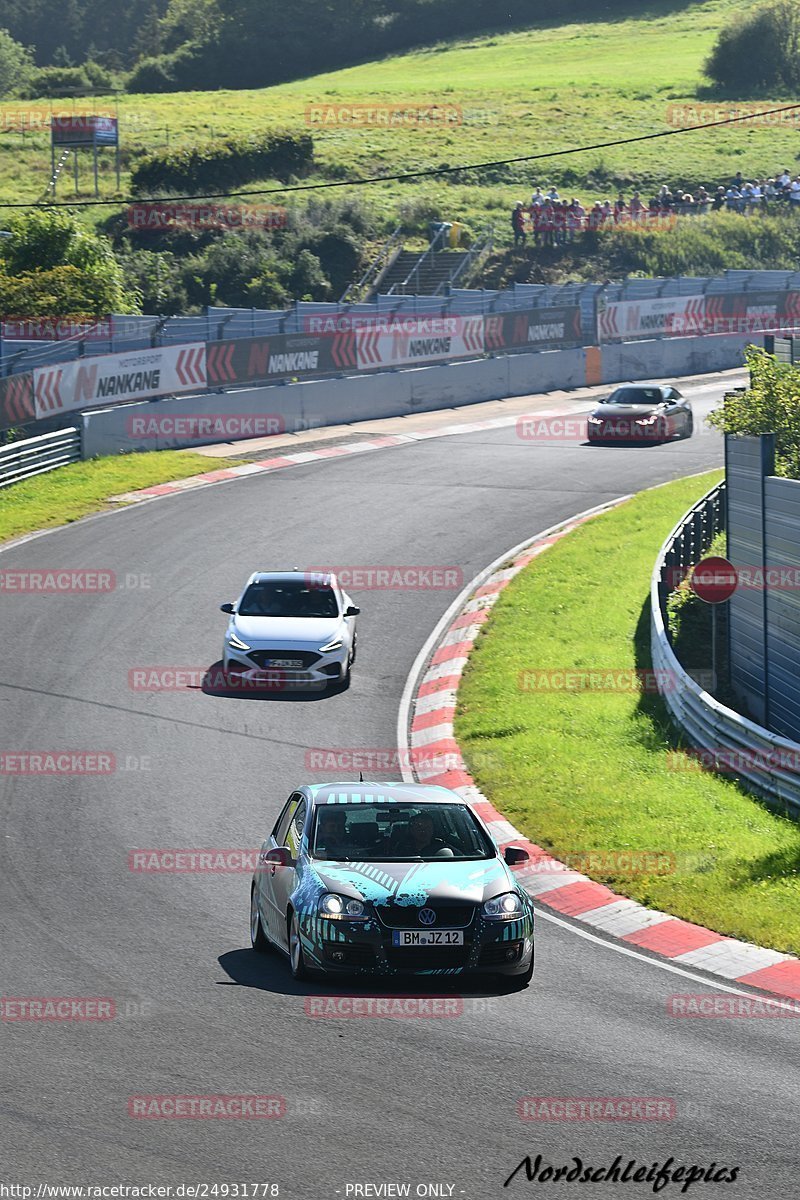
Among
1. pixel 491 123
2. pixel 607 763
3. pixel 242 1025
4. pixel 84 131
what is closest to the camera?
pixel 242 1025

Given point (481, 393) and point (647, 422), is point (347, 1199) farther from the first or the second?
point (481, 393)

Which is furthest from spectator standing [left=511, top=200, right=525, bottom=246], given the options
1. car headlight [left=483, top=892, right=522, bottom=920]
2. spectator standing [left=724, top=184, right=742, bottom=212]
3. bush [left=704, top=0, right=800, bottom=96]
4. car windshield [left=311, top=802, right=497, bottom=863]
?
car headlight [left=483, top=892, right=522, bottom=920]

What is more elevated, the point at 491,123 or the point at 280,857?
the point at 491,123

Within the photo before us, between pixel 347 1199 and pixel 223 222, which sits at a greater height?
pixel 223 222

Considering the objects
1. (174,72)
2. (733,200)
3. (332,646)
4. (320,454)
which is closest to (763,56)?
(733,200)

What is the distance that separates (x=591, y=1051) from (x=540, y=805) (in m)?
7.06

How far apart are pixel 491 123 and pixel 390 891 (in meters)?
88.3

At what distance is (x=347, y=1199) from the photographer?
7574 mm

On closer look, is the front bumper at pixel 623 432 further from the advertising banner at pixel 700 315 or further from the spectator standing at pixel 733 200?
the spectator standing at pixel 733 200

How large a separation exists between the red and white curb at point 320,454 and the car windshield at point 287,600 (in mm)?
10245

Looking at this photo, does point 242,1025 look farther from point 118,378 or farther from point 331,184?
point 331,184

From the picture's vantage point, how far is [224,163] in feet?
238

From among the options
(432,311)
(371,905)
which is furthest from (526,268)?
(371,905)

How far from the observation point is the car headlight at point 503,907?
10633 millimetres
